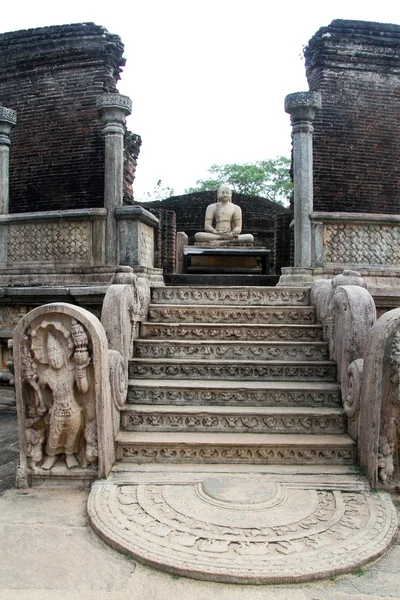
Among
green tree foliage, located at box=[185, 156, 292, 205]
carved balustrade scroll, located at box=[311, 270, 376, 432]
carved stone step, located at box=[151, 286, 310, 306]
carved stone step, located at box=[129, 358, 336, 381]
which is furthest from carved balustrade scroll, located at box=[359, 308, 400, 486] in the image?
green tree foliage, located at box=[185, 156, 292, 205]

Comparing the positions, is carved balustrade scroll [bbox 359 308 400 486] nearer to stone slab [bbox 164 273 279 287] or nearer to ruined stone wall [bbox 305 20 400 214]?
stone slab [bbox 164 273 279 287]

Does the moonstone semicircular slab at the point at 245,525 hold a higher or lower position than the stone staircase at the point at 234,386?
lower

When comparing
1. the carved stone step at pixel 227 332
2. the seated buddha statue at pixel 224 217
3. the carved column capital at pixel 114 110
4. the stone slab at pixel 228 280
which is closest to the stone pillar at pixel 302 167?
the stone slab at pixel 228 280

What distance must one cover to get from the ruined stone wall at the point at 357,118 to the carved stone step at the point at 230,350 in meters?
7.29

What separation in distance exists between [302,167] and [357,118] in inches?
224

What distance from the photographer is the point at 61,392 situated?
3246mm

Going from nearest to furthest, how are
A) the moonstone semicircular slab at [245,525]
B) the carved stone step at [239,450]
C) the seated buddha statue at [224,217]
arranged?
the moonstone semicircular slab at [245,525], the carved stone step at [239,450], the seated buddha statue at [224,217]

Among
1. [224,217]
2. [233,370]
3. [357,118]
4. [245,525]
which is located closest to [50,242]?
[233,370]

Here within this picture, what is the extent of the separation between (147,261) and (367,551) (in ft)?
16.4

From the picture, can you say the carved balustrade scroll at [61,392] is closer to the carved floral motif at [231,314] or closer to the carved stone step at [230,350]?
the carved stone step at [230,350]

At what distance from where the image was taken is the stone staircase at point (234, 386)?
3.55 metres

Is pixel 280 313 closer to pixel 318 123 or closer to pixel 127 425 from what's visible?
pixel 127 425

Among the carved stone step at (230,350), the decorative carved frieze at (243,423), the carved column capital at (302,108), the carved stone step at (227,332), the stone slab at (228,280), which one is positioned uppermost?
the carved column capital at (302,108)

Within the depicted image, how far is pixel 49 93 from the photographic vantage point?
38.2 ft
